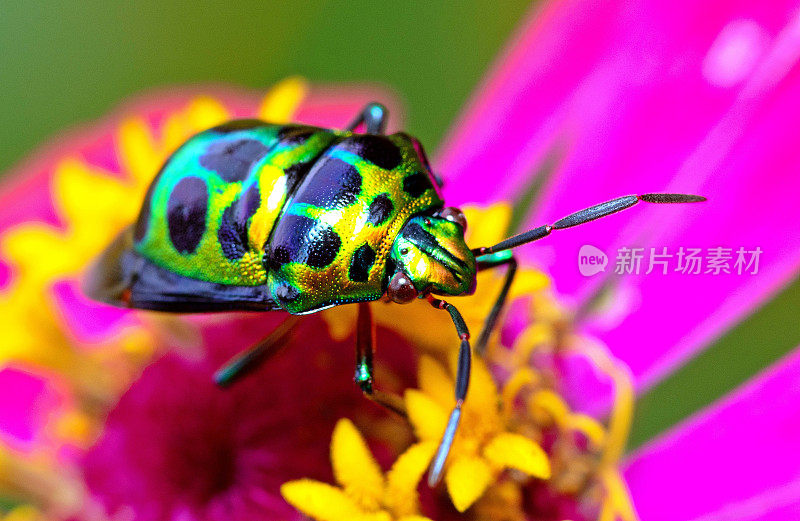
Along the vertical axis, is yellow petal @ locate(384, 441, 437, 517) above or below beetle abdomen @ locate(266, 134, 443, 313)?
below

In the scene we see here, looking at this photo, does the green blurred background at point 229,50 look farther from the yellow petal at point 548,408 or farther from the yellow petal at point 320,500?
the yellow petal at point 320,500

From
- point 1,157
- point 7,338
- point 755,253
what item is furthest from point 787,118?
point 1,157

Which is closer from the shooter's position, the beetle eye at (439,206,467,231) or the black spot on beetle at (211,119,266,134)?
the beetle eye at (439,206,467,231)

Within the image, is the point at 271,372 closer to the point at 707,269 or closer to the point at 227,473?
the point at 227,473

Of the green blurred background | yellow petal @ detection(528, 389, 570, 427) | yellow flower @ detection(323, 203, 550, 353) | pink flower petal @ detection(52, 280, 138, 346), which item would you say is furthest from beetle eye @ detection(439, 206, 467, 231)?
the green blurred background

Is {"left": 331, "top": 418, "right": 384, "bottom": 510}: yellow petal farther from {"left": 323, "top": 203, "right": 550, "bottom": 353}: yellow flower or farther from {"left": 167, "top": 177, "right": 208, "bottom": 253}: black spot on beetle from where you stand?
{"left": 167, "top": 177, "right": 208, "bottom": 253}: black spot on beetle

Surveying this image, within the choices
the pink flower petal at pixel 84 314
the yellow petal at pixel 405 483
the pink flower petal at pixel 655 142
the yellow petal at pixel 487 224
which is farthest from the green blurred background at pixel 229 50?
the yellow petal at pixel 405 483

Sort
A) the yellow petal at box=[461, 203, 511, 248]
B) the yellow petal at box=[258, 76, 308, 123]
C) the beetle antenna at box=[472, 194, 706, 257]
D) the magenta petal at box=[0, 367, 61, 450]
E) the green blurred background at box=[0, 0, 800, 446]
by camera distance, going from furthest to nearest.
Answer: the green blurred background at box=[0, 0, 800, 446]
the magenta petal at box=[0, 367, 61, 450]
the yellow petal at box=[258, 76, 308, 123]
the yellow petal at box=[461, 203, 511, 248]
the beetle antenna at box=[472, 194, 706, 257]
